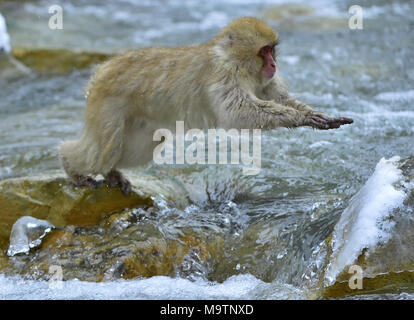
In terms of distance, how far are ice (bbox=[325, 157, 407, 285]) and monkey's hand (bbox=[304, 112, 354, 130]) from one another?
0.45 metres

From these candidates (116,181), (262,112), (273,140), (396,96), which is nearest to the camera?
(262,112)

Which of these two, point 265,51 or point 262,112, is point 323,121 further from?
point 265,51

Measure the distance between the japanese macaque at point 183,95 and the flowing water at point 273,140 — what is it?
28.4 inches

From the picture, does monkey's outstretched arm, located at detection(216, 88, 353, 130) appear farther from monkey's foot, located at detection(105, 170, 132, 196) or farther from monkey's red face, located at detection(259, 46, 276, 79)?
monkey's foot, located at detection(105, 170, 132, 196)

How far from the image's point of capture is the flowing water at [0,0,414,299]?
165 inches

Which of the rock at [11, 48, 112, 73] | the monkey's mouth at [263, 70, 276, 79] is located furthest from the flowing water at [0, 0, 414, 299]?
the monkey's mouth at [263, 70, 276, 79]

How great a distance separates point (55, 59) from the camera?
31.7ft

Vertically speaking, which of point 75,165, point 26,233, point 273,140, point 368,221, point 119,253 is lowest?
point 119,253

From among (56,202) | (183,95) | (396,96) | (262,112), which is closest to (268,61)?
(262,112)

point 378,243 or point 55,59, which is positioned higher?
point 55,59

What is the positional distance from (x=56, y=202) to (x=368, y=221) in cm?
234

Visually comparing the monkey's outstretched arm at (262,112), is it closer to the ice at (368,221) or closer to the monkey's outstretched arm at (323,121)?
the monkey's outstretched arm at (323,121)

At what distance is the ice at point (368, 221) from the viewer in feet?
12.4

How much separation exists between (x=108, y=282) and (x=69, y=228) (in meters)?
0.74
